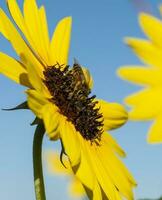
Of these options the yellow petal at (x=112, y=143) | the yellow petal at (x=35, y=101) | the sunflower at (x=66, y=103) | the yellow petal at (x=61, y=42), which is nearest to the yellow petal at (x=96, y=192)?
the sunflower at (x=66, y=103)

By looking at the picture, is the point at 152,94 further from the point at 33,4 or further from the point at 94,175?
the point at 33,4

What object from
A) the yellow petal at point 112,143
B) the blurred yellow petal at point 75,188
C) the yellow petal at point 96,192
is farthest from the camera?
the blurred yellow petal at point 75,188

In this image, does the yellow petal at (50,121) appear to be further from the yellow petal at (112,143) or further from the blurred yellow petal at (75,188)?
the blurred yellow petal at (75,188)

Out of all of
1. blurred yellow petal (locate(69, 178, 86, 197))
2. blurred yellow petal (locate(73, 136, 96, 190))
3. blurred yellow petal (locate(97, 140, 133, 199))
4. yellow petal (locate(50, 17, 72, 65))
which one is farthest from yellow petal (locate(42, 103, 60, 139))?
blurred yellow petal (locate(69, 178, 86, 197))

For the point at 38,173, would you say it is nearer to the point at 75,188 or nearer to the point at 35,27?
the point at 35,27

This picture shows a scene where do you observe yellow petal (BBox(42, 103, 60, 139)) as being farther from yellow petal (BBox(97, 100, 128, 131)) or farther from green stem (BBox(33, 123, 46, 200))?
yellow petal (BBox(97, 100, 128, 131))

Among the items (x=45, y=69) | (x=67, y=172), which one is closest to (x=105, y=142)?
(x=45, y=69)
